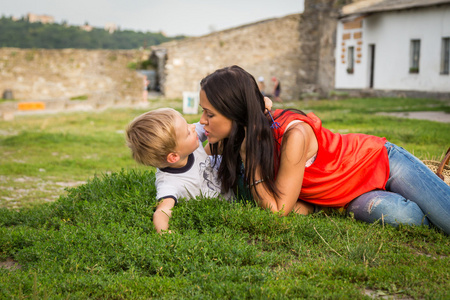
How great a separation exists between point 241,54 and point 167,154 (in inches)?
1026

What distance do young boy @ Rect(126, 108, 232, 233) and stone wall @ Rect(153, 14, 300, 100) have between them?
24.4 metres

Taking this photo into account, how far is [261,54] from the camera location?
1141 inches

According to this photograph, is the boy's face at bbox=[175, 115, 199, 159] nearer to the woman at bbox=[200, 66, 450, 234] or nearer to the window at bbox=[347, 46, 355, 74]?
the woman at bbox=[200, 66, 450, 234]

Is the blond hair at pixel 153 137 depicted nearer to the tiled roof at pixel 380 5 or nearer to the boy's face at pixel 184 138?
the boy's face at pixel 184 138

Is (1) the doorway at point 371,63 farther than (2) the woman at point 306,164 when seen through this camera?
Yes

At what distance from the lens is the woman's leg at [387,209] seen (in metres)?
3.22

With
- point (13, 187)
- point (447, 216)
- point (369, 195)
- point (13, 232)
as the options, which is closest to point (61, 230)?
point (13, 232)

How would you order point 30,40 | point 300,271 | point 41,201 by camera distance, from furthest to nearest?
point 30,40, point 41,201, point 300,271

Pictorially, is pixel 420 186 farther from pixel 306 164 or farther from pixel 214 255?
pixel 214 255

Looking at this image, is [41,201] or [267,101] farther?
[41,201]

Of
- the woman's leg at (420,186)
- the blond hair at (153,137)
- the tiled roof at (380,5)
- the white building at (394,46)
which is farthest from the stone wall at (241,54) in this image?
the woman's leg at (420,186)

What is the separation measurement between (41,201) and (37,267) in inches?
115

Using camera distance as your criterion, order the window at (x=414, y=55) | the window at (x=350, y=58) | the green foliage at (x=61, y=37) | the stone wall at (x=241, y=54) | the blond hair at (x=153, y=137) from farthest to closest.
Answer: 1. the green foliage at (x=61, y=37)
2. the stone wall at (x=241, y=54)
3. the window at (x=350, y=58)
4. the window at (x=414, y=55)
5. the blond hair at (x=153, y=137)

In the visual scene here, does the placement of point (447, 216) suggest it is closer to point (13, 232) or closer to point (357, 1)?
point (13, 232)
